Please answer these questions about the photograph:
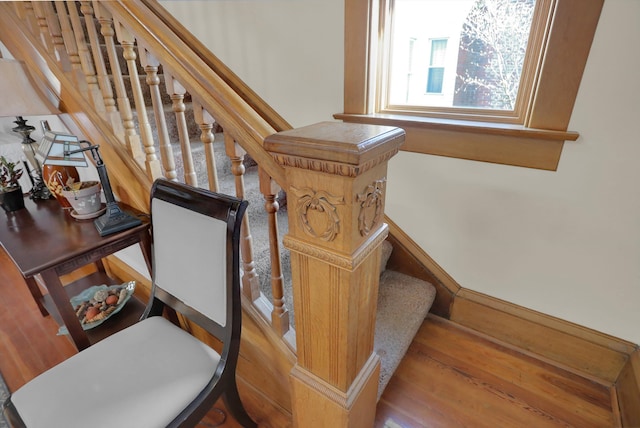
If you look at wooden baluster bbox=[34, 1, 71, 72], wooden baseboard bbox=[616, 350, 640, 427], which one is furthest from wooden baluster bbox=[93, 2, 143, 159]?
wooden baseboard bbox=[616, 350, 640, 427]

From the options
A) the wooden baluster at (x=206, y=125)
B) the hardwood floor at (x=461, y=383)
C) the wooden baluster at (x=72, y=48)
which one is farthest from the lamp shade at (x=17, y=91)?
the hardwood floor at (x=461, y=383)

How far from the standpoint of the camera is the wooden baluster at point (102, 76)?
1.23 m

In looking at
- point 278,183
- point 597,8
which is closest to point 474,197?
point 597,8

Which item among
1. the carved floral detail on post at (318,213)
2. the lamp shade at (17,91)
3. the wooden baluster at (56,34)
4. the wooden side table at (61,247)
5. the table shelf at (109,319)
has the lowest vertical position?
the table shelf at (109,319)

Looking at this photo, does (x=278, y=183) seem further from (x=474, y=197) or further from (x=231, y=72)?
(x=231, y=72)

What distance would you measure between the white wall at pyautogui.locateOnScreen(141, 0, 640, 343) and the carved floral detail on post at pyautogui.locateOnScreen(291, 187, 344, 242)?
40.6 inches

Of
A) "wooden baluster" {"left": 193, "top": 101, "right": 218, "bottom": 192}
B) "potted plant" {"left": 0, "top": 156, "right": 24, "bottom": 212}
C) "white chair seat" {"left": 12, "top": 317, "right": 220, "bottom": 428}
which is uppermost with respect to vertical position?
"wooden baluster" {"left": 193, "top": 101, "right": 218, "bottom": 192}

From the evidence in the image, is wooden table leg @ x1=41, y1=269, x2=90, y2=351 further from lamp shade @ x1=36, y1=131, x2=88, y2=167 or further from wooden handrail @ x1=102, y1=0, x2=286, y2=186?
wooden handrail @ x1=102, y1=0, x2=286, y2=186

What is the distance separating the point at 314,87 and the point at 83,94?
1.10 metres

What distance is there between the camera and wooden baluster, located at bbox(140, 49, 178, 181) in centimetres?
110

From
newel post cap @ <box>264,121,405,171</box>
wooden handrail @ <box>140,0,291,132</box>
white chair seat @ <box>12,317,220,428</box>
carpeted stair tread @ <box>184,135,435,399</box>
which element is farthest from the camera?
wooden handrail @ <box>140,0,291,132</box>

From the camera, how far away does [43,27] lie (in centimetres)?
140

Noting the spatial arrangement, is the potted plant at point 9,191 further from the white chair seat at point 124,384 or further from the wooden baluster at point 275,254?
the wooden baluster at point 275,254

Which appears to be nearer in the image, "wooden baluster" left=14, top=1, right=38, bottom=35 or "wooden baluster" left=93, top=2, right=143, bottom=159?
"wooden baluster" left=93, top=2, right=143, bottom=159
